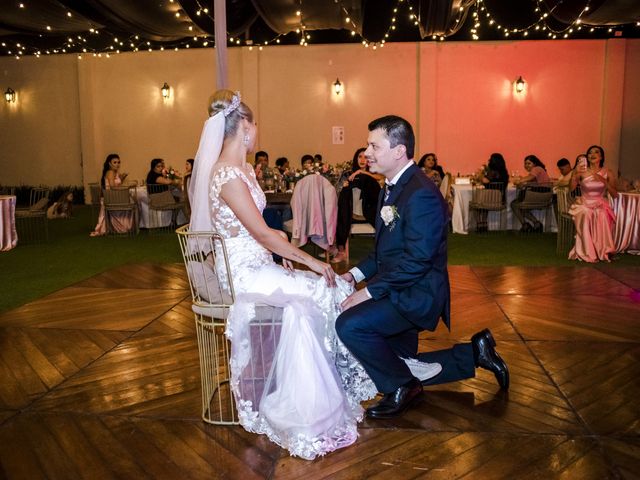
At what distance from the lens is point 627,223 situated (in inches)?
317

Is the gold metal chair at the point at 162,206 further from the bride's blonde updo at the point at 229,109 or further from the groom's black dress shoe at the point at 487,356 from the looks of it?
the groom's black dress shoe at the point at 487,356

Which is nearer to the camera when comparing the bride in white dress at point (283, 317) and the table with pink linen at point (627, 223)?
the bride in white dress at point (283, 317)

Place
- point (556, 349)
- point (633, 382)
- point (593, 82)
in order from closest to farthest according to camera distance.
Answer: point (633, 382), point (556, 349), point (593, 82)

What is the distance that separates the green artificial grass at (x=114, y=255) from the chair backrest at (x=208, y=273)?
302 cm

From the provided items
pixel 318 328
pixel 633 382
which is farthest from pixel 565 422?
pixel 318 328

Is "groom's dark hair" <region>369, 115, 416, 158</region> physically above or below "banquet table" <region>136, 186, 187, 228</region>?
above

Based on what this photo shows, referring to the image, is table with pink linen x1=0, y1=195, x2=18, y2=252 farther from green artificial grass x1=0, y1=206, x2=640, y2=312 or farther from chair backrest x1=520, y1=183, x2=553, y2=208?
chair backrest x1=520, y1=183, x2=553, y2=208

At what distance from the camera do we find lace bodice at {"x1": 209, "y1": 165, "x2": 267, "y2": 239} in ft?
10.0

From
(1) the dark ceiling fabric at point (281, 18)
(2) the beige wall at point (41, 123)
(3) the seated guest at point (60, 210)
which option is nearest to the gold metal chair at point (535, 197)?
(1) the dark ceiling fabric at point (281, 18)

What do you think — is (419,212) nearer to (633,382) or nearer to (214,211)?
(214,211)

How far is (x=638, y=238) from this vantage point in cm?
804

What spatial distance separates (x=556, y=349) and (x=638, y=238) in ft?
15.3

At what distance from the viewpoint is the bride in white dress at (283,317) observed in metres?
2.79

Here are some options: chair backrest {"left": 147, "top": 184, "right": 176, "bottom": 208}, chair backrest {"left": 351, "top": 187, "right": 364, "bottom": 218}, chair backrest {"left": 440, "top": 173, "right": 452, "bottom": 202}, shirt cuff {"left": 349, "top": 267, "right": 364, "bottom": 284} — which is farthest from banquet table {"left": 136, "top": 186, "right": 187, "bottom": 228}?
shirt cuff {"left": 349, "top": 267, "right": 364, "bottom": 284}
